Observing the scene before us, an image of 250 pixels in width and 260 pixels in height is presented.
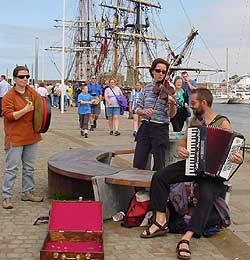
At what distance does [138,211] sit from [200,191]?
33.1 inches

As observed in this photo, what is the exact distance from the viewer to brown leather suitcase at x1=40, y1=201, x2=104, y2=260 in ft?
14.4

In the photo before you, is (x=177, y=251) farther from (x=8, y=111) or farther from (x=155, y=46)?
(x=155, y=46)

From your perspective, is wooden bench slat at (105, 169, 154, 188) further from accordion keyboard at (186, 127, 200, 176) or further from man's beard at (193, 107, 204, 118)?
man's beard at (193, 107, 204, 118)

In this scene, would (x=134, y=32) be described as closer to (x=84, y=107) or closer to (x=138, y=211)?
(x=84, y=107)

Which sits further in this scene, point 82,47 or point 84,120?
point 82,47

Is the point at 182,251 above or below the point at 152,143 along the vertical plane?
below

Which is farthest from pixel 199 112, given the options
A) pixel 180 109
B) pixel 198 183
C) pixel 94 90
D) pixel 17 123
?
pixel 94 90

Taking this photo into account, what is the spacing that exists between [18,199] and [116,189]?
1.55 m

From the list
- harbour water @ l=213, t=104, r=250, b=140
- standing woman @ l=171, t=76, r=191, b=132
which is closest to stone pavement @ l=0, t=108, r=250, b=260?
standing woman @ l=171, t=76, r=191, b=132

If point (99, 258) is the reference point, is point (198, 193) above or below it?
above

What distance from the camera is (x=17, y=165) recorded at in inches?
253

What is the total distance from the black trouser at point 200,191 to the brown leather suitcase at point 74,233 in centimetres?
64

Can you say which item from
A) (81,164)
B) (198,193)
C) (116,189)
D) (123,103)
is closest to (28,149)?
(81,164)

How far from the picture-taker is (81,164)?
6.74m
